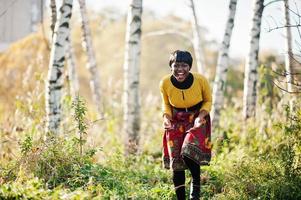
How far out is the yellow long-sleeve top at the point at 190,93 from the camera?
20.2 feet

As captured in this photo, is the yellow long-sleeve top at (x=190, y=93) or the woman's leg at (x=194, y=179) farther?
the yellow long-sleeve top at (x=190, y=93)

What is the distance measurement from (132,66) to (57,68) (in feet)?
6.07

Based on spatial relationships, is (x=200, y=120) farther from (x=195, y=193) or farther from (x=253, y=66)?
(x=253, y=66)

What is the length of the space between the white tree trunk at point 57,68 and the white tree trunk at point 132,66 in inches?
66.6

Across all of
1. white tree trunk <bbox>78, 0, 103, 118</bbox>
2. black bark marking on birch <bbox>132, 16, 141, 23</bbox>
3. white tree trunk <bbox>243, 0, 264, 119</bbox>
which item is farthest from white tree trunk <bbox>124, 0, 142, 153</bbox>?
white tree trunk <bbox>243, 0, 264, 119</bbox>

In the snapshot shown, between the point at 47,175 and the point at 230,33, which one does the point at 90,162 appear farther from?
the point at 230,33

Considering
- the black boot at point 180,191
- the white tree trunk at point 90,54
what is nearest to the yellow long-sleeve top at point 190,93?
the black boot at point 180,191

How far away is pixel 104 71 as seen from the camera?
33156mm

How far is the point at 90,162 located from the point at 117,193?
3.55 ft

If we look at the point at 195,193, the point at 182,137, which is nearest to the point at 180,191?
the point at 195,193

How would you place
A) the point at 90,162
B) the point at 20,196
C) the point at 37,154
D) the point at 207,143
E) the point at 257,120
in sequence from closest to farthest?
1. the point at 20,196
2. the point at 207,143
3. the point at 37,154
4. the point at 90,162
5. the point at 257,120

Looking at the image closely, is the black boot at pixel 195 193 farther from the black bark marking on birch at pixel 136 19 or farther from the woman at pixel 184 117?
the black bark marking on birch at pixel 136 19

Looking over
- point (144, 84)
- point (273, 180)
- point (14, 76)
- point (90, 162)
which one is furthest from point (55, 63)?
point (144, 84)

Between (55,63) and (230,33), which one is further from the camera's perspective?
(230,33)
